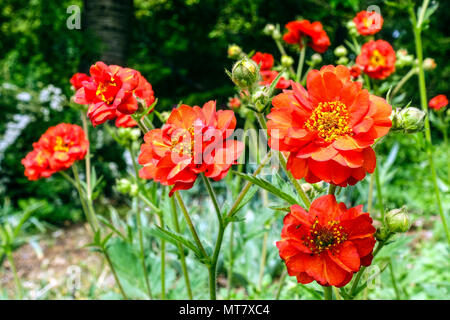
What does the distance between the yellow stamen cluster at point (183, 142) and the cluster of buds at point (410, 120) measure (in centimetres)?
31

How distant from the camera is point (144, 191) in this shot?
3.35ft

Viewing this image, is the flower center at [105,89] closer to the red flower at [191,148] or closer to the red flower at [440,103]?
the red flower at [191,148]

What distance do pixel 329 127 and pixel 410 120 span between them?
0.14m

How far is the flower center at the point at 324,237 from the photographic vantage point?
0.58 m

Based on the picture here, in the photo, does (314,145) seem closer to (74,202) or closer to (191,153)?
(191,153)

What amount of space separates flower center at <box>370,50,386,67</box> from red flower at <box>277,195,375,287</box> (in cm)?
66

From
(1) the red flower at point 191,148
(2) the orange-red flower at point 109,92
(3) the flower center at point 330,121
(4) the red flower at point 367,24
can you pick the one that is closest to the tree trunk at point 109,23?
(4) the red flower at point 367,24

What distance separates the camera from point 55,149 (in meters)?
1.09

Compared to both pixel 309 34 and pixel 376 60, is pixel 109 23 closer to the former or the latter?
pixel 309 34

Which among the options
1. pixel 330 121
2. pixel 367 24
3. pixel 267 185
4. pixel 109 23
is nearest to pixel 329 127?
pixel 330 121

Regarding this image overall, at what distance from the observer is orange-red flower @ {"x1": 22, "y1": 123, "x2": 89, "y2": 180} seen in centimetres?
107

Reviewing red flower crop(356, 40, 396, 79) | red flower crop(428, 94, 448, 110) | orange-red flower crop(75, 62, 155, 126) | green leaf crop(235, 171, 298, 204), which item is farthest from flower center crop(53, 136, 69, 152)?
red flower crop(428, 94, 448, 110)

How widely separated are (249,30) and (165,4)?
4.49 ft

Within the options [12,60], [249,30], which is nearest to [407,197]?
[249,30]
